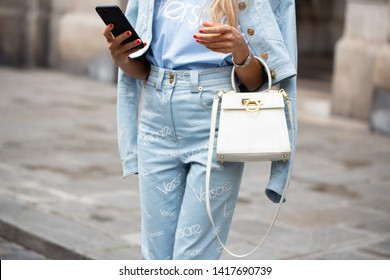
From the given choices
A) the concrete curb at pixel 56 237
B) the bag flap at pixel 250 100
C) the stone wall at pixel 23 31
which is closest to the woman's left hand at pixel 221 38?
the bag flap at pixel 250 100

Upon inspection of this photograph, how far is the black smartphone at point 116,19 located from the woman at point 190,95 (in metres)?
0.03

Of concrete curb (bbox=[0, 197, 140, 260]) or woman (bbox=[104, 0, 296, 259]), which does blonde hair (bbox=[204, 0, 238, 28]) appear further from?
concrete curb (bbox=[0, 197, 140, 260])

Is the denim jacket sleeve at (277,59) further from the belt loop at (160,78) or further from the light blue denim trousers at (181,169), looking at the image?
the belt loop at (160,78)

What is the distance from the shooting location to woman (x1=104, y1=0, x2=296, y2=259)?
10.5 ft

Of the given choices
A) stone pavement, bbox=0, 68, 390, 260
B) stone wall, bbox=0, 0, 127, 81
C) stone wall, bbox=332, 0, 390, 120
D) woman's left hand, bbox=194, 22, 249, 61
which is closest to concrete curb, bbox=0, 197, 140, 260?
stone pavement, bbox=0, 68, 390, 260

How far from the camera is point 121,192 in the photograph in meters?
7.04

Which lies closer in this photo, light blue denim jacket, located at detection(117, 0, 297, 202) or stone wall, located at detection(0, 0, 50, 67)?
light blue denim jacket, located at detection(117, 0, 297, 202)

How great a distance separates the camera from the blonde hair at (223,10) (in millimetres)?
3145

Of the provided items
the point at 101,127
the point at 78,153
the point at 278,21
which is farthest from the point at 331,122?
the point at 278,21

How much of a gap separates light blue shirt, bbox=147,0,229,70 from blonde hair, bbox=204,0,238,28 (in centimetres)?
5

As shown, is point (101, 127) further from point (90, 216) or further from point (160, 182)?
point (160, 182)

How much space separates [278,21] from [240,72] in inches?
10.8

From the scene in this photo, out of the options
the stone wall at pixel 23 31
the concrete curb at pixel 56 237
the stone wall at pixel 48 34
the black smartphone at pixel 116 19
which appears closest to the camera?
the black smartphone at pixel 116 19

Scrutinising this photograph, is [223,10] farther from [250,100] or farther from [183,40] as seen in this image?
[250,100]
